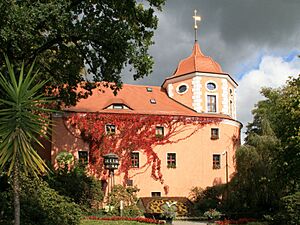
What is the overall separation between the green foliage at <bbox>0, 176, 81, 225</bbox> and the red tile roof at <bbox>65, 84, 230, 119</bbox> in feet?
44.9

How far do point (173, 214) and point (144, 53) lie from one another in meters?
8.68

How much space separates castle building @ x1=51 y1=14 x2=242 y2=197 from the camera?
30547mm

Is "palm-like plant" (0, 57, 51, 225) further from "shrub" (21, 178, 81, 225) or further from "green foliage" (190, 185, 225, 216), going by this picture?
"green foliage" (190, 185, 225, 216)

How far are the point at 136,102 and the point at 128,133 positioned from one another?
Result: 10.9 feet

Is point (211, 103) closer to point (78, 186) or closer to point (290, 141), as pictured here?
point (78, 186)

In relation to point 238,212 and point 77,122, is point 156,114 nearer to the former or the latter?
point 77,122

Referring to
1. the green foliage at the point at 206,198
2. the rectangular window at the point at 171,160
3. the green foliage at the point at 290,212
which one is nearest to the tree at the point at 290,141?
the green foliage at the point at 290,212

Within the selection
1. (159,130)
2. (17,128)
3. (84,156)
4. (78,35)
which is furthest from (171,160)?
(17,128)

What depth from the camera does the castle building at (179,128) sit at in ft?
100

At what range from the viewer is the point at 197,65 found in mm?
35375

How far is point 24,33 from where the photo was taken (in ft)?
47.4

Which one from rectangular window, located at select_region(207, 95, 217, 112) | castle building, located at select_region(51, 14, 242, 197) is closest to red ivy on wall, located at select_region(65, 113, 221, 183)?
castle building, located at select_region(51, 14, 242, 197)

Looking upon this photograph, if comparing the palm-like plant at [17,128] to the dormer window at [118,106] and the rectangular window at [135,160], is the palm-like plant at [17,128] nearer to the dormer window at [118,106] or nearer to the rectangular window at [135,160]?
the rectangular window at [135,160]

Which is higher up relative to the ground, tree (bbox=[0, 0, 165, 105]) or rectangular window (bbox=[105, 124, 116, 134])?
tree (bbox=[0, 0, 165, 105])
